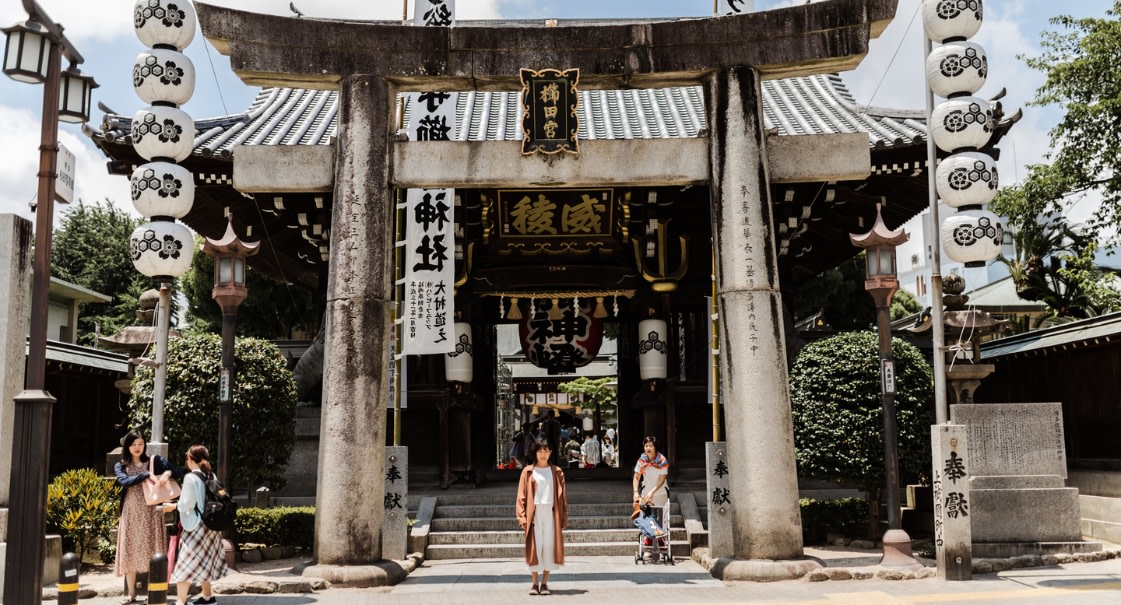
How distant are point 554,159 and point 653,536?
567 centimetres

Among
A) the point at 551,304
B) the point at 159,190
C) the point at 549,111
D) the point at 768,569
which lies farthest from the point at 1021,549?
the point at 159,190

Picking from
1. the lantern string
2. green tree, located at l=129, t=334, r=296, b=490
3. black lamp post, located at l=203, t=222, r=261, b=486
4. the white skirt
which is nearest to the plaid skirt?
black lamp post, located at l=203, t=222, r=261, b=486

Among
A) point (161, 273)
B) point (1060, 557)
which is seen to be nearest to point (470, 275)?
point (161, 273)

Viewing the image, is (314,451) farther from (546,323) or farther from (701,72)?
(701,72)

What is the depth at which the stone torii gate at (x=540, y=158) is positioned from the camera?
1152 centimetres

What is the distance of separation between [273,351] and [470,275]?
530cm

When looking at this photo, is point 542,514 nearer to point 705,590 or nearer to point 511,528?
point 705,590

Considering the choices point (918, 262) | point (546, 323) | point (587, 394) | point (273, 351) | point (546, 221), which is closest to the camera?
point (273, 351)

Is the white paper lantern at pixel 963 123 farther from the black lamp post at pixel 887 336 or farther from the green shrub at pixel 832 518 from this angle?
the green shrub at pixel 832 518

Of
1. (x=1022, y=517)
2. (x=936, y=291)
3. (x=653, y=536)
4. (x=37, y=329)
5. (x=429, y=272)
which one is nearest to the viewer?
(x=37, y=329)

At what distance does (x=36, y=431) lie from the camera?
27.6ft

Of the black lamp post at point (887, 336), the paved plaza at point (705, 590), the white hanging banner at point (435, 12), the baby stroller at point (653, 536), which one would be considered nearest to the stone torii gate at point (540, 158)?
the paved plaza at point (705, 590)

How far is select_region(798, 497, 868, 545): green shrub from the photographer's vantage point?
15.3 m

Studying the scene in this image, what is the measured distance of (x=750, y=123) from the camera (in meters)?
12.1
